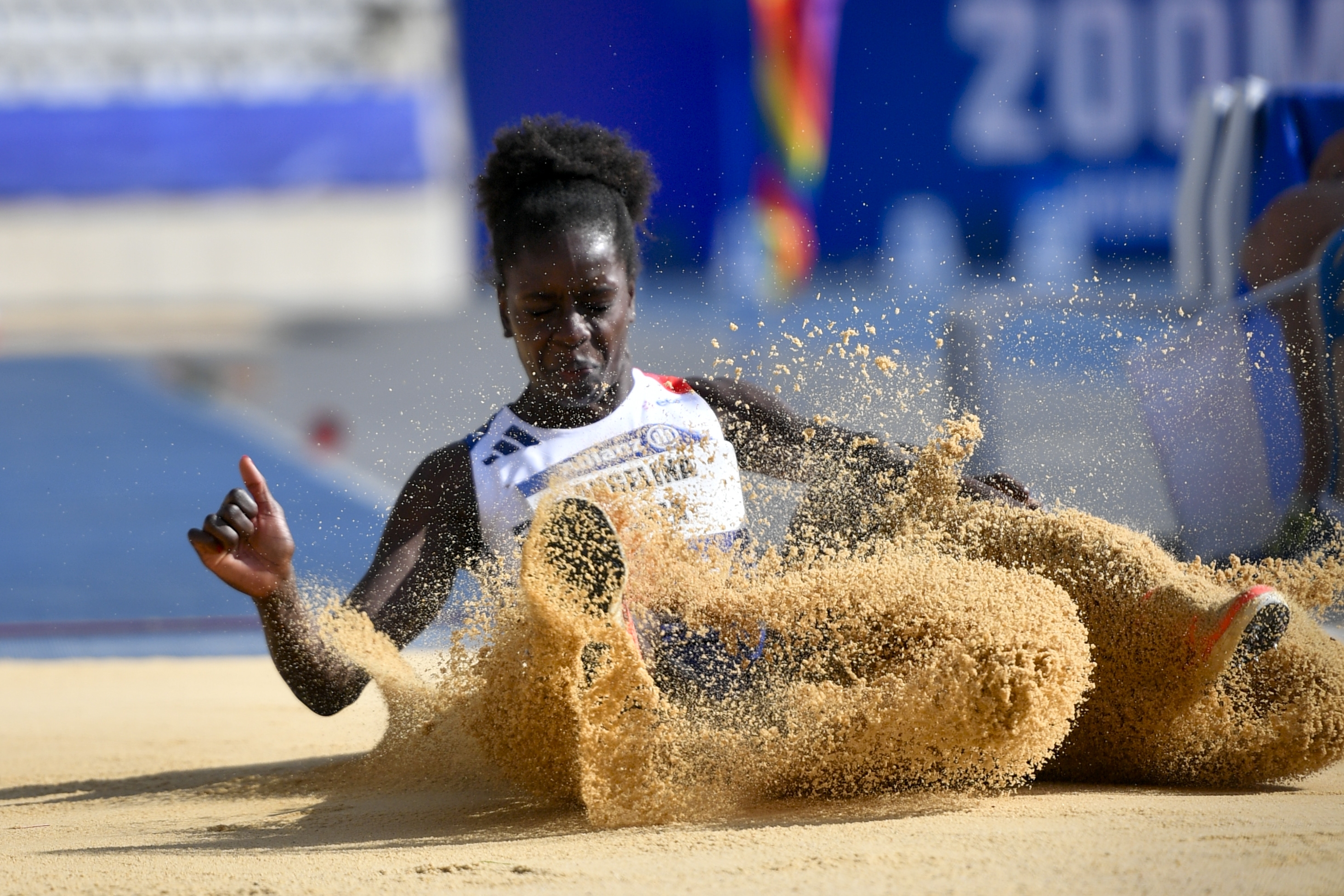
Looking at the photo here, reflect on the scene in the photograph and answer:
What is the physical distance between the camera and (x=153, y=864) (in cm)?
209

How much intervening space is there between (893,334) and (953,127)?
9.33 metres

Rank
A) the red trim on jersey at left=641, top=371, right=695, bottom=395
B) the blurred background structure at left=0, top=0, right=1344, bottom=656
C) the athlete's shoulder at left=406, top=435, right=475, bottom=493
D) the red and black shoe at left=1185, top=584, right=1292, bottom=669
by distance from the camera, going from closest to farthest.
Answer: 1. the red and black shoe at left=1185, top=584, right=1292, bottom=669
2. the athlete's shoulder at left=406, top=435, right=475, bottom=493
3. the red trim on jersey at left=641, top=371, right=695, bottom=395
4. the blurred background structure at left=0, top=0, right=1344, bottom=656

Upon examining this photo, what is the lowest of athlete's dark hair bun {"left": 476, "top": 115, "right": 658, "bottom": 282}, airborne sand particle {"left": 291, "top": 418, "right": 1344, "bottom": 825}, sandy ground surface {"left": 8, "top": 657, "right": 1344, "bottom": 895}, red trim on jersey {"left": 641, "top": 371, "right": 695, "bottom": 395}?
sandy ground surface {"left": 8, "top": 657, "right": 1344, "bottom": 895}

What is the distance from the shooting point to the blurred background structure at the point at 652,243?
3.69 metres

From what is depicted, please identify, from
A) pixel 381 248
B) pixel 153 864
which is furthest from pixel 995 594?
pixel 381 248

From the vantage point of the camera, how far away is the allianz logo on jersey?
2729 mm

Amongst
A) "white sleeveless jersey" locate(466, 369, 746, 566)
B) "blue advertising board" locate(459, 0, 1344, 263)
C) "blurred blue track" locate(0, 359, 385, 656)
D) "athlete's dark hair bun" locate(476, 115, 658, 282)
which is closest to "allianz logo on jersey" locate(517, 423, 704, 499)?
"white sleeveless jersey" locate(466, 369, 746, 566)

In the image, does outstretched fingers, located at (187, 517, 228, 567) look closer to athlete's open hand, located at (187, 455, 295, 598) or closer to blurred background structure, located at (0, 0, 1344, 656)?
athlete's open hand, located at (187, 455, 295, 598)

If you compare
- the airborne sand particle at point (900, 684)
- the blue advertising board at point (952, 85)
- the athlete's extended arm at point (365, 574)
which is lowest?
the airborne sand particle at point (900, 684)

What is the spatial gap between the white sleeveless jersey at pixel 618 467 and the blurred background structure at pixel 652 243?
138 millimetres

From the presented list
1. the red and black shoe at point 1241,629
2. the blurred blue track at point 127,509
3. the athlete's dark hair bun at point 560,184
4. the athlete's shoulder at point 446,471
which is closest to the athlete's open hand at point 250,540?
the blurred blue track at point 127,509

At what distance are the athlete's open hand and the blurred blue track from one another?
0.78ft

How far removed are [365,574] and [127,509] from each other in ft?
23.6

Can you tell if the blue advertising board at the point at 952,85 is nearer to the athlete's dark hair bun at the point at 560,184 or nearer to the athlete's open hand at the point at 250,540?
the athlete's dark hair bun at the point at 560,184
